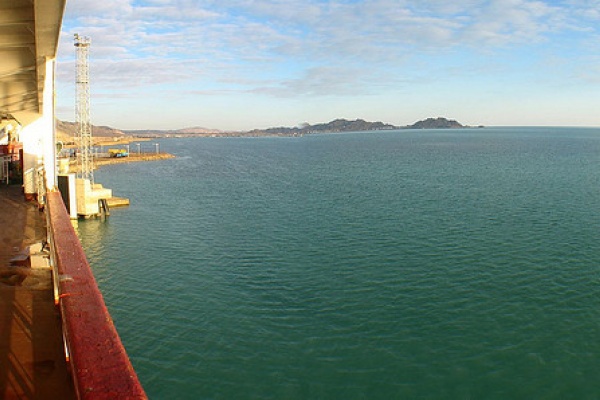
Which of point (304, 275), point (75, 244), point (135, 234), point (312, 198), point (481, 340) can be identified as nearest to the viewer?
point (75, 244)

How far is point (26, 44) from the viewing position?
473 inches

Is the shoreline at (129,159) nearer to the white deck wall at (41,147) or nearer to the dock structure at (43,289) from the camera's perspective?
the white deck wall at (41,147)

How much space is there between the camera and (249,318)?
67.2 ft

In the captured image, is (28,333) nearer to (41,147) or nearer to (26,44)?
(26,44)

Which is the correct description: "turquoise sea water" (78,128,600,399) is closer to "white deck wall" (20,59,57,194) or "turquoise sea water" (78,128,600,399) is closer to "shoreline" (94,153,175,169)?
"white deck wall" (20,59,57,194)

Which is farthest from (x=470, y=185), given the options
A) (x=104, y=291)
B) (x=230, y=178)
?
(x=104, y=291)

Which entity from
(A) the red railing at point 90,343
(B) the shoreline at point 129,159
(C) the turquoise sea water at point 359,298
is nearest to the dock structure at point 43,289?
(A) the red railing at point 90,343

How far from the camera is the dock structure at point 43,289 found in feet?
11.0

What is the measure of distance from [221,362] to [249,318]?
3.54 m

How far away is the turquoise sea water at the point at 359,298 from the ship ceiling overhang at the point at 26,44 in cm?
989

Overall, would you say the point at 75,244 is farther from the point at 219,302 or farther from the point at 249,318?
the point at 219,302

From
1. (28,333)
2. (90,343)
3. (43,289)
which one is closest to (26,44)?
(43,289)

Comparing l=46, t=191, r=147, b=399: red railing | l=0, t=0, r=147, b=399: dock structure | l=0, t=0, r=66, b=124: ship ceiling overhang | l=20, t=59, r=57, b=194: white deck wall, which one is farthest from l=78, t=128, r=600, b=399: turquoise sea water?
l=46, t=191, r=147, b=399: red railing

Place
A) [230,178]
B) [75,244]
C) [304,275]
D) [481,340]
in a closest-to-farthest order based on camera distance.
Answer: [75,244], [481,340], [304,275], [230,178]
